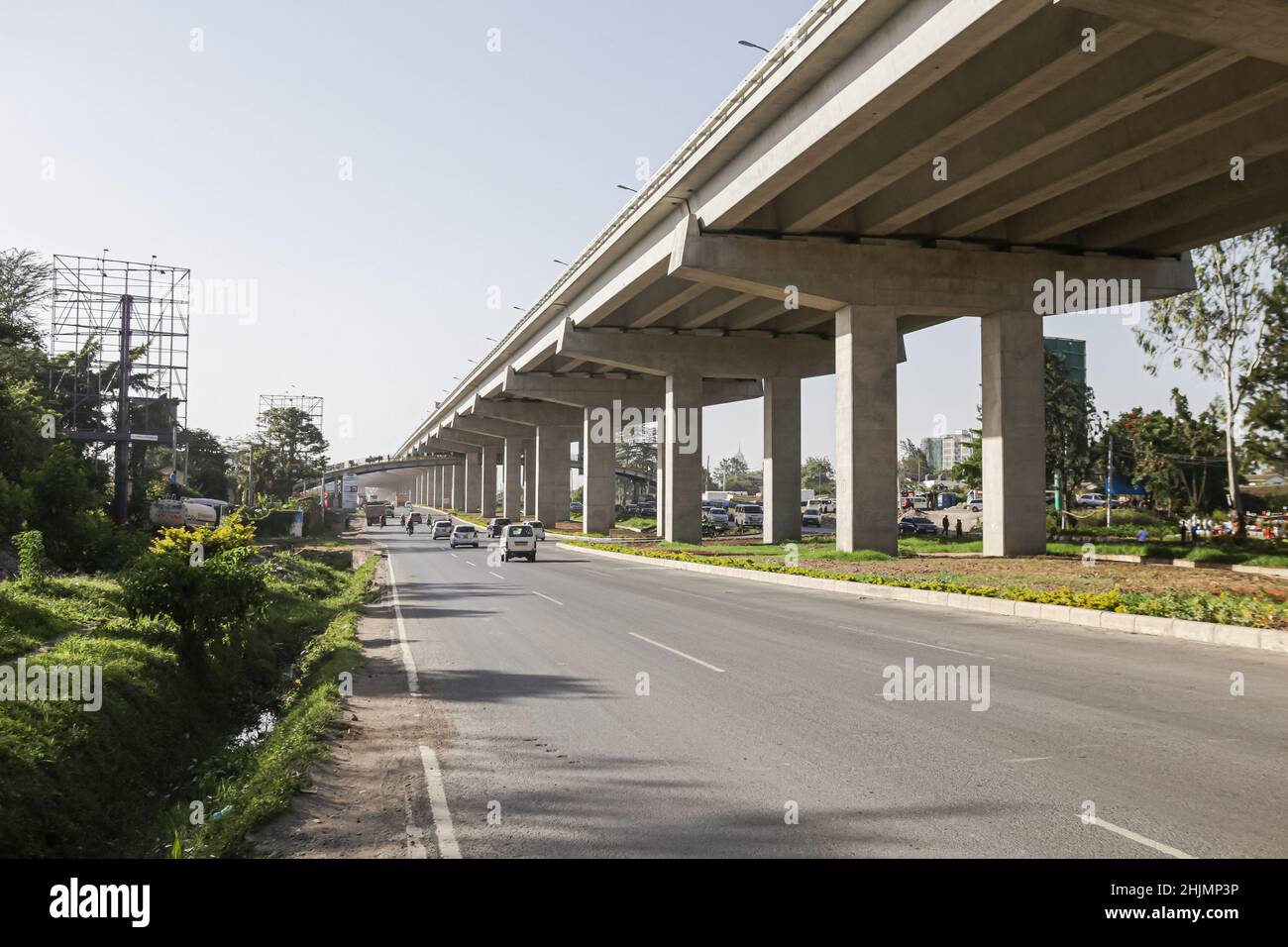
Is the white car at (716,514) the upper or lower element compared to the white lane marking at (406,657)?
upper

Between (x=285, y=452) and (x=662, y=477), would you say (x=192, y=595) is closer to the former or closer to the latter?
(x=662, y=477)

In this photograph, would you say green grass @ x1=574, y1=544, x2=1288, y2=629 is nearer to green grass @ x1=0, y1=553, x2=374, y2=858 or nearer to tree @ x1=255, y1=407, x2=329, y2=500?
green grass @ x1=0, y1=553, x2=374, y2=858

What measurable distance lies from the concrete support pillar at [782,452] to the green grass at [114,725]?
33380 mm

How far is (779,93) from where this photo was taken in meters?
23.4

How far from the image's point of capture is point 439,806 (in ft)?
20.3

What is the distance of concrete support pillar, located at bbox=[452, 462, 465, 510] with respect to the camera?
149375 mm

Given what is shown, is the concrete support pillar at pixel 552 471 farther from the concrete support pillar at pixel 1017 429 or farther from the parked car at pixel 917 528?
the concrete support pillar at pixel 1017 429

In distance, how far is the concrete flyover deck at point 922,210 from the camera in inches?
731

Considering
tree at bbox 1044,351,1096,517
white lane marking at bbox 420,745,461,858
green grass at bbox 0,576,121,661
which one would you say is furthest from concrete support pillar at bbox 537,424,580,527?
white lane marking at bbox 420,745,461,858

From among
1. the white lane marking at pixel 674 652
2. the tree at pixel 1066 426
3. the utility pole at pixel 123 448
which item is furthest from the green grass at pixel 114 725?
the tree at pixel 1066 426

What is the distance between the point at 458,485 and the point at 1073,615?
140m
